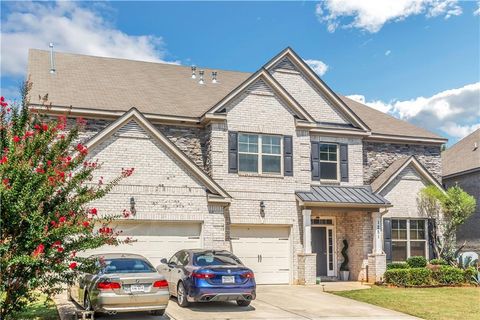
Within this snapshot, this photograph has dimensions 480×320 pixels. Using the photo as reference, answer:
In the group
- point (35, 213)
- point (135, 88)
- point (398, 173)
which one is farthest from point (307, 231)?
point (35, 213)

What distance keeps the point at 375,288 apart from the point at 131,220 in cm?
892

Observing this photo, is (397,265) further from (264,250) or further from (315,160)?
(264,250)

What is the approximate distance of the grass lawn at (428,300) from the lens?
1436 cm

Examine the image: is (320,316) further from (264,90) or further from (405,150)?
(405,150)

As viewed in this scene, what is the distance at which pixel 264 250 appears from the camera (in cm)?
2045

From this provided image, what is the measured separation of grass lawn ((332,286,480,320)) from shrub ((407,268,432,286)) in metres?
0.65

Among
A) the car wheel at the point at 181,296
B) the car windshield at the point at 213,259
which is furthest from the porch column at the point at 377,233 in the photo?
the car wheel at the point at 181,296

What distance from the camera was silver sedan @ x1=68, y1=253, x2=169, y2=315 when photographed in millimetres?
11320

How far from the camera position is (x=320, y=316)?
44.2ft

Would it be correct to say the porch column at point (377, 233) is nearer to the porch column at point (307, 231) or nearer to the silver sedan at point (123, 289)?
the porch column at point (307, 231)

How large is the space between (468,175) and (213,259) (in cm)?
1814

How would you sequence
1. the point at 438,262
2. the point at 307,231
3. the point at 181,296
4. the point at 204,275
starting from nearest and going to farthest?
the point at 204,275 < the point at 181,296 < the point at 307,231 < the point at 438,262

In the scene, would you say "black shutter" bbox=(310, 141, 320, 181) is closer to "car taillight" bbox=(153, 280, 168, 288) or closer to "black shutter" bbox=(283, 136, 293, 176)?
"black shutter" bbox=(283, 136, 293, 176)

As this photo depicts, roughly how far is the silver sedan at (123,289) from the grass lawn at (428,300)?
274 inches
